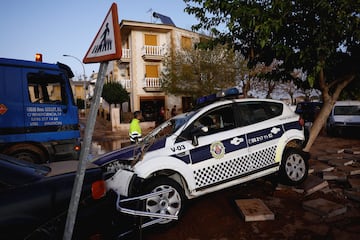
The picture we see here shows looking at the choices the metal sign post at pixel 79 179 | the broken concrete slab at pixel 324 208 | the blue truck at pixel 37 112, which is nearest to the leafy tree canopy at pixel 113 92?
the blue truck at pixel 37 112

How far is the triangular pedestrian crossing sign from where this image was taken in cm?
191

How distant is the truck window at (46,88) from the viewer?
17.0 ft

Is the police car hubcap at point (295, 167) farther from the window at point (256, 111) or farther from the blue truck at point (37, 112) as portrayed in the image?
the blue truck at point (37, 112)

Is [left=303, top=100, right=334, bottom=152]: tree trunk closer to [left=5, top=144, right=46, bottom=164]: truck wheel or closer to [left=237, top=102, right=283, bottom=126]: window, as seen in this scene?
[left=237, top=102, right=283, bottom=126]: window

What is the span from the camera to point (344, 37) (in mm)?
4750

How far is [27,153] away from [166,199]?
3627mm

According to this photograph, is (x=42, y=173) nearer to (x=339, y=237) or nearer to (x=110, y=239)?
(x=110, y=239)

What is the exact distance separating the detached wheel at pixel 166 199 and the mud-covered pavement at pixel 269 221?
0.24 meters

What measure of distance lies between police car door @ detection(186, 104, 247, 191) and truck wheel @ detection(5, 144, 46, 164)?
365 cm

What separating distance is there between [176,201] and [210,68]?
15834 mm

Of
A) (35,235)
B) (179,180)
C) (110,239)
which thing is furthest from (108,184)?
(35,235)

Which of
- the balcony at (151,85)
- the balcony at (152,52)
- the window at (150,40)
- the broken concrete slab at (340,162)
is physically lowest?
the broken concrete slab at (340,162)

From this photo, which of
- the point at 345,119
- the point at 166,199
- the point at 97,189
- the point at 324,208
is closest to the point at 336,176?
the point at 324,208

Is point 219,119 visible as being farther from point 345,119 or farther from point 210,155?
point 345,119
